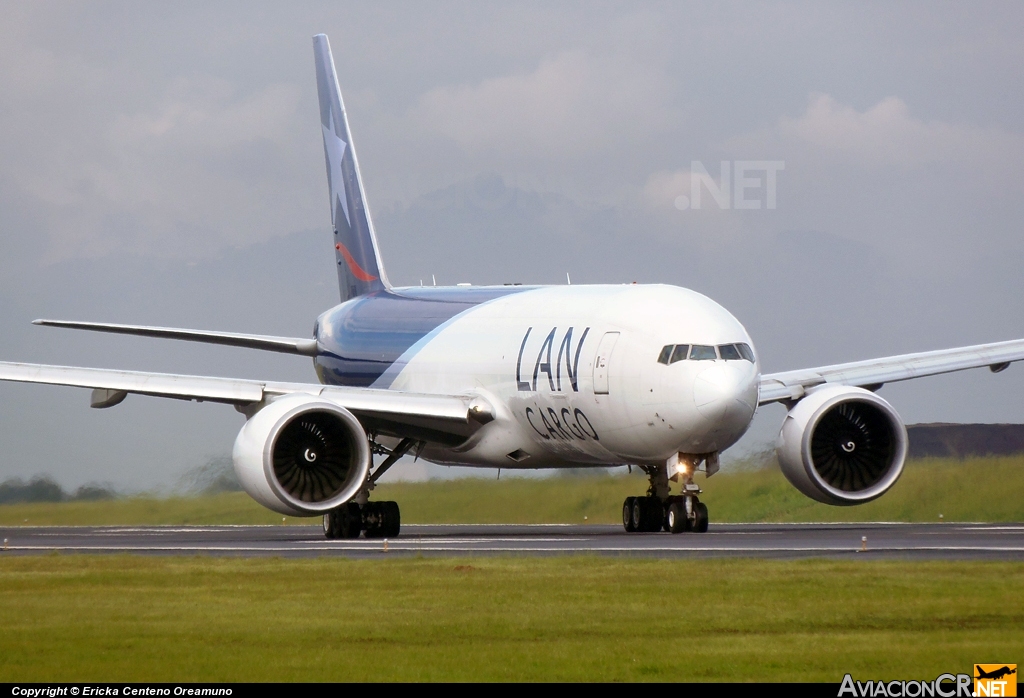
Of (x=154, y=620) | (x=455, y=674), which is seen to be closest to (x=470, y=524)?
(x=154, y=620)

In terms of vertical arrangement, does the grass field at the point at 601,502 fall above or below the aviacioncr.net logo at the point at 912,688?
above

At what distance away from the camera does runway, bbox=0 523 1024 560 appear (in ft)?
68.7

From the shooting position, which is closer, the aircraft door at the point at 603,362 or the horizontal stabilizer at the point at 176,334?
the aircraft door at the point at 603,362

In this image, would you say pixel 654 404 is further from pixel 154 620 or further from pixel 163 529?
pixel 163 529

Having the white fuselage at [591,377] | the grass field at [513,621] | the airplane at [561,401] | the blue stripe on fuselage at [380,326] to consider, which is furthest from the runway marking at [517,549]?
the blue stripe on fuselage at [380,326]

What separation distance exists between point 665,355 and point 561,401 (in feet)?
8.25

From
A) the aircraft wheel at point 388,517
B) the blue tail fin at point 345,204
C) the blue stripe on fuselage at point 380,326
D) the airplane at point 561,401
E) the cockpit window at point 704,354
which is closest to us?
the cockpit window at point 704,354

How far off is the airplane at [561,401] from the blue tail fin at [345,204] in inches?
221

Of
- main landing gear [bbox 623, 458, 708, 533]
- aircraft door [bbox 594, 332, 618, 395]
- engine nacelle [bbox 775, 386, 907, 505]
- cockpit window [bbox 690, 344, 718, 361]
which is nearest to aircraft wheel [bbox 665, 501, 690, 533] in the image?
main landing gear [bbox 623, 458, 708, 533]

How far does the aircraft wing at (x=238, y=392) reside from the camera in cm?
2703

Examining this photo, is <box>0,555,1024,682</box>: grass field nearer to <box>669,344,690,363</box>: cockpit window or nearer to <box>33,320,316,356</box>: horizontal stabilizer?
<box>669,344,690,363</box>: cockpit window

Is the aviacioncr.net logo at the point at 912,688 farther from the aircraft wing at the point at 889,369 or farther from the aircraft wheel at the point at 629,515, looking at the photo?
the aircraft wing at the point at 889,369

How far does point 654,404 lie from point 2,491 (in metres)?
19.0

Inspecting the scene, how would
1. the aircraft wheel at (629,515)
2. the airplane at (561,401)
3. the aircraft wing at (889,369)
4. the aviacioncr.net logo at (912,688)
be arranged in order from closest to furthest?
the aviacioncr.net logo at (912,688) < the airplane at (561,401) < the aircraft wheel at (629,515) < the aircraft wing at (889,369)
